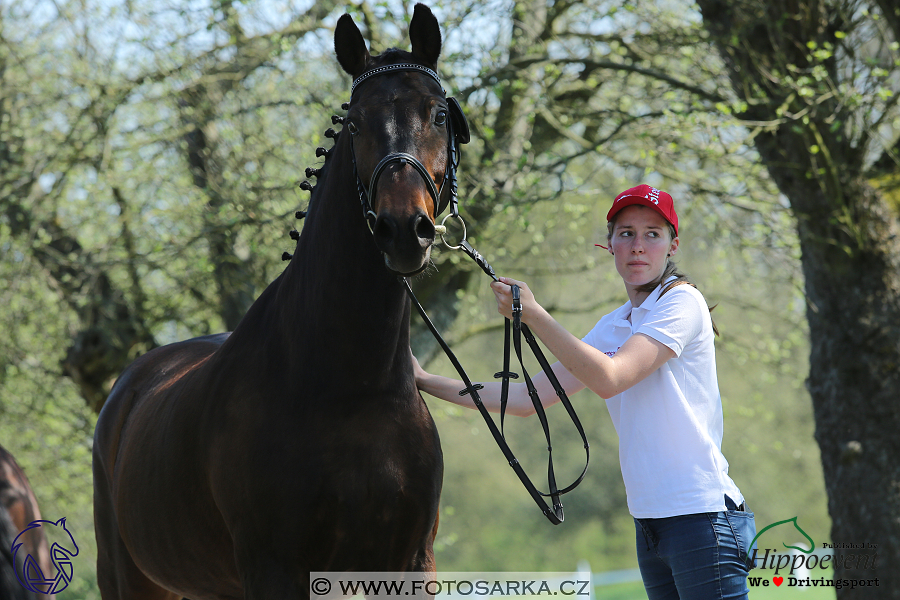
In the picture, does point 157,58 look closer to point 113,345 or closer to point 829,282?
point 113,345

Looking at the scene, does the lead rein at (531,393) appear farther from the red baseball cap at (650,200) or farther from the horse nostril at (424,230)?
the red baseball cap at (650,200)

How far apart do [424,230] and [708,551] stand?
50.9 inches

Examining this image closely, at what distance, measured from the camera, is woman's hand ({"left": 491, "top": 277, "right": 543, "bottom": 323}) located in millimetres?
2377

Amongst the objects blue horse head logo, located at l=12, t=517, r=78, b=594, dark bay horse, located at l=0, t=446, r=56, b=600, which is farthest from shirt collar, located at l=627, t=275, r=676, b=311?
dark bay horse, located at l=0, t=446, r=56, b=600

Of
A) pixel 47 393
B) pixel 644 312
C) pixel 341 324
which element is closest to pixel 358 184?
pixel 341 324

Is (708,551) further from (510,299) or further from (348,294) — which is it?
(348,294)

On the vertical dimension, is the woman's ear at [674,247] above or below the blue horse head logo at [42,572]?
above

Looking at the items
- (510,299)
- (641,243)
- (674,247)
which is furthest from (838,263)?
(510,299)

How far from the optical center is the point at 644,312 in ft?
8.55

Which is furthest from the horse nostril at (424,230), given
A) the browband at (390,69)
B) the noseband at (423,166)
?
the browband at (390,69)

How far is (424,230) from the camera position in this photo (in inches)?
82.4

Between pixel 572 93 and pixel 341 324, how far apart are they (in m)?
6.30

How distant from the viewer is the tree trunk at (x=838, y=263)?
5371mm

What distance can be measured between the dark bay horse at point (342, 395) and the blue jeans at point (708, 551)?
2.63 ft
